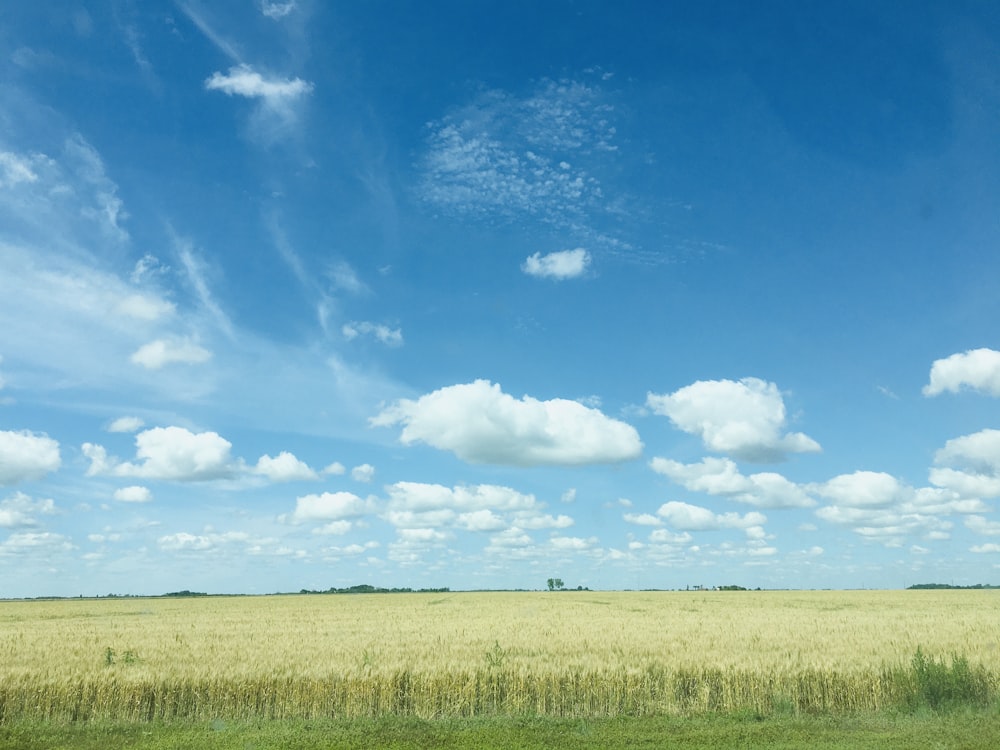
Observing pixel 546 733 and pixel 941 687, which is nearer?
pixel 546 733

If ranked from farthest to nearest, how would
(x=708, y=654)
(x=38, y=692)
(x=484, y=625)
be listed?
(x=484, y=625), (x=708, y=654), (x=38, y=692)

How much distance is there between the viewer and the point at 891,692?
18.2 meters

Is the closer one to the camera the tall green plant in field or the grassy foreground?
the grassy foreground

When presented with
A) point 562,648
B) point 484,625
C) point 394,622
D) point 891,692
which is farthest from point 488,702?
point 394,622

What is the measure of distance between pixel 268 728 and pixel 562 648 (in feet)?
37.2

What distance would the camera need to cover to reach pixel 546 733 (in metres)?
15.3

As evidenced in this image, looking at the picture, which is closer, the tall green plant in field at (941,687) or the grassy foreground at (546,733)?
the grassy foreground at (546,733)

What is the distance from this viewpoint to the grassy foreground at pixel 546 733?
1421 centimetres

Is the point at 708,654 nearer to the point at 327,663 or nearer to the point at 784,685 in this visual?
the point at 784,685

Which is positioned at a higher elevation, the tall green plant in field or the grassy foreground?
the tall green plant in field

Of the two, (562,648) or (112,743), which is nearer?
(112,743)

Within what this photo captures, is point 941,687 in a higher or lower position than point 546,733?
higher

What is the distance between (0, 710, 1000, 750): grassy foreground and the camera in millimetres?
14211

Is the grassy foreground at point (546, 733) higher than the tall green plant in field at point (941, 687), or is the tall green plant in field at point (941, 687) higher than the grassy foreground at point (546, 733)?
the tall green plant in field at point (941, 687)
